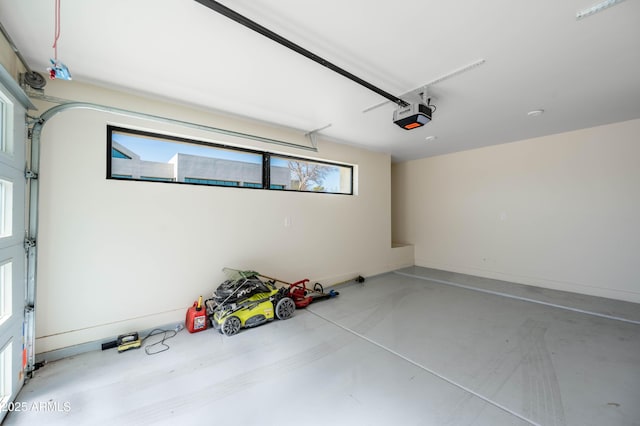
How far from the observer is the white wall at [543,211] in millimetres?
3441

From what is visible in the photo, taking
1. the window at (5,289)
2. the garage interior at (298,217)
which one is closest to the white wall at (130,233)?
the garage interior at (298,217)

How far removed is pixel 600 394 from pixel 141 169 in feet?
14.6

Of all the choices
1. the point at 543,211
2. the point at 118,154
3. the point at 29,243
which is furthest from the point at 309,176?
the point at 543,211

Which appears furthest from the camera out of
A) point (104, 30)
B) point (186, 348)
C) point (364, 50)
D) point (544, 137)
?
point (544, 137)

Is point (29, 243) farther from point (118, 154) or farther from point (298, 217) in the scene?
point (298, 217)

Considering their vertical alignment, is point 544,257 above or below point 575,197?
below

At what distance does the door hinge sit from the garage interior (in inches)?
0.4

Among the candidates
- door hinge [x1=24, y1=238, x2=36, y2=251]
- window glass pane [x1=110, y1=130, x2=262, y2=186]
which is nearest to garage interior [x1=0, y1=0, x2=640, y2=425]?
door hinge [x1=24, y1=238, x2=36, y2=251]

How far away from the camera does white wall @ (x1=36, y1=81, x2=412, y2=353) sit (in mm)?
2148

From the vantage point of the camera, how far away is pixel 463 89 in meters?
2.48

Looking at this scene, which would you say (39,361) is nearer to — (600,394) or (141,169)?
(141,169)

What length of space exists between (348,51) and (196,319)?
301 centimetres

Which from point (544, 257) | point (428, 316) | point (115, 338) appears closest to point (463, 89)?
point (428, 316)

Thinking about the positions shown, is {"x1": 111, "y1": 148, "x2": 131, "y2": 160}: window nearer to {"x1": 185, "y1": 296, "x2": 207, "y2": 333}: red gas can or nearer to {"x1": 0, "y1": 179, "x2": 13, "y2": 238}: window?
{"x1": 0, "y1": 179, "x2": 13, "y2": 238}: window
